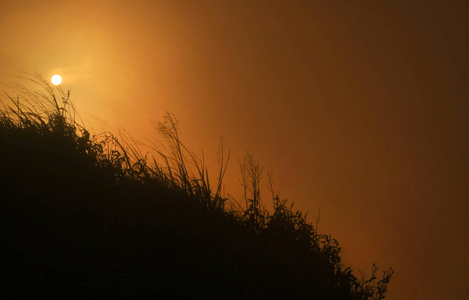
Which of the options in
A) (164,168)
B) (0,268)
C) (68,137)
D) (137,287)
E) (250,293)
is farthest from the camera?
(164,168)

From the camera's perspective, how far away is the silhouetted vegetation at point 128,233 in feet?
9.05

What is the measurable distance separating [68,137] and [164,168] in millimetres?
1038

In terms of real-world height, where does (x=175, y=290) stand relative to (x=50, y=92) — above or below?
below

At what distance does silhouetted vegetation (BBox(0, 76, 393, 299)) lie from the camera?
9.05 ft

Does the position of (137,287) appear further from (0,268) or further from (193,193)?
(193,193)

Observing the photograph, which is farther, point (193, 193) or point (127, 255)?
point (193, 193)

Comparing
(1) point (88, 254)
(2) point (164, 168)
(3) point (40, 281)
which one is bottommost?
(3) point (40, 281)

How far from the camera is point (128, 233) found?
320 centimetres

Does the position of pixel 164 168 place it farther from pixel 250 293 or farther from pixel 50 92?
pixel 250 293

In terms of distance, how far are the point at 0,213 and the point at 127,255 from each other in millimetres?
904

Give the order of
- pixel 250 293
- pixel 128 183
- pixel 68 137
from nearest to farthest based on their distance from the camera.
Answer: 1. pixel 250 293
2. pixel 128 183
3. pixel 68 137

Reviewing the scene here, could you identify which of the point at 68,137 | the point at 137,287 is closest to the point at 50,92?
the point at 68,137

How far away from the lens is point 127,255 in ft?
9.81

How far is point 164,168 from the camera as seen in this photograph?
15.3 ft
